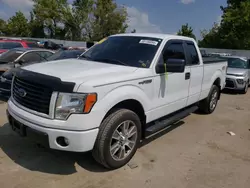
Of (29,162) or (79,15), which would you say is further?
(79,15)

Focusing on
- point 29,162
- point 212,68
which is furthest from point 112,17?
point 29,162

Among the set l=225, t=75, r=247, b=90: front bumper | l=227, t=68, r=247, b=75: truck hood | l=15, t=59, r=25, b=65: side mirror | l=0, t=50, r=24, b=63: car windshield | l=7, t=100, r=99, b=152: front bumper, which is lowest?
l=225, t=75, r=247, b=90: front bumper

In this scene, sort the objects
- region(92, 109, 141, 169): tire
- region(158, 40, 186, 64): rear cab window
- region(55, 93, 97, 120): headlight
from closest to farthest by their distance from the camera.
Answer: region(55, 93, 97, 120): headlight < region(92, 109, 141, 169): tire < region(158, 40, 186, 64): rear cab window

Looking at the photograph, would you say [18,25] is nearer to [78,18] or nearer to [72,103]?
[78,18]

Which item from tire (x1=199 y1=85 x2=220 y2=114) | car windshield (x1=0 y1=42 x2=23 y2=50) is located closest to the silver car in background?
tire (x1=199 y1=85 x2=220 y2=114)

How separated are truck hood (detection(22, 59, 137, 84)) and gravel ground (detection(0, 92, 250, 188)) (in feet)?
4.28

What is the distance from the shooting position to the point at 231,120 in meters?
6.48

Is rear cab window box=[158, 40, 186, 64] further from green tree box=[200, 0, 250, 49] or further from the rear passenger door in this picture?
green tree box=[200, 0, 250, 49]

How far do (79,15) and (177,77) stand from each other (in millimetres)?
42799

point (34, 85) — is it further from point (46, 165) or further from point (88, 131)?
point (46, 165)

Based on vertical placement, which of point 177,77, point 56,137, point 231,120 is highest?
point 177,77

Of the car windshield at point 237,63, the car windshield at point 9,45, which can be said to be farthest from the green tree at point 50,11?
the car windshield at point 237,63

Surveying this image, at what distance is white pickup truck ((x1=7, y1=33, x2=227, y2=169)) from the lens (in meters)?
2.99

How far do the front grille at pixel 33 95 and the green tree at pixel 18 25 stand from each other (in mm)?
49910
